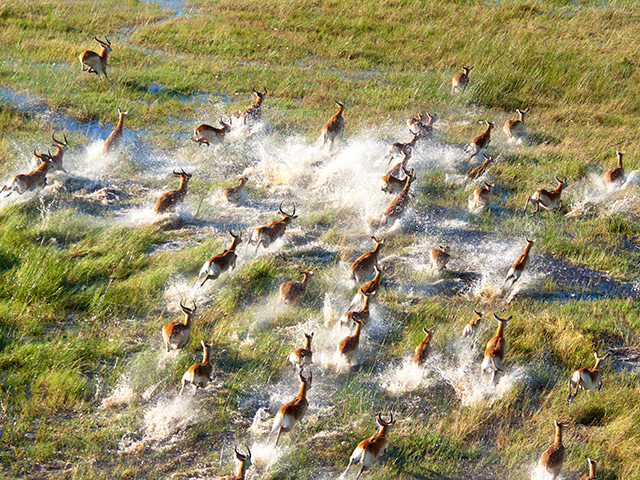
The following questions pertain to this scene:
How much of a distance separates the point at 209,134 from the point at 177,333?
18.6ft

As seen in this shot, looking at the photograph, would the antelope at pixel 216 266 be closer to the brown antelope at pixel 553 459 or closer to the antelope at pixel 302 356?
the antelope at pixel 302 356

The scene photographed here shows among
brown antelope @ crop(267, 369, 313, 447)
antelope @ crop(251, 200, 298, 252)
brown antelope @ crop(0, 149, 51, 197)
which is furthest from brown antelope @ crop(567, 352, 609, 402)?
brown antelope @ crop(0, 149, 51, 197)

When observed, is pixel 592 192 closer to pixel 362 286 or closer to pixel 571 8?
pixel 362 286

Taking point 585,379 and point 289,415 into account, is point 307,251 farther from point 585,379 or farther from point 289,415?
→ point 585,379

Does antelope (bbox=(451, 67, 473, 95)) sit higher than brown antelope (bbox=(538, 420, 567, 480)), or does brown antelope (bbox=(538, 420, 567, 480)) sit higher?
antelope (bbox=(451, 67, 473, 95))

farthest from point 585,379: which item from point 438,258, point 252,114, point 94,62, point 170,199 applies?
point 94,62

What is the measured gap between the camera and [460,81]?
15.0m

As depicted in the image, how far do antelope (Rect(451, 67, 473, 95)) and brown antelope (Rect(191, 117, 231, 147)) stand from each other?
19.4 feet

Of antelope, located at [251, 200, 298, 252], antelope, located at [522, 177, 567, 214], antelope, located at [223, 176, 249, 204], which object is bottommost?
antelope, located at [251, 200, 298, 252]

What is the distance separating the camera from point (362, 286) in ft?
26.6

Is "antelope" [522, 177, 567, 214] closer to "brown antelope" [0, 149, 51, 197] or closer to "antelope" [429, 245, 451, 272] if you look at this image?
"antelope" [429, 245, 451, 272]

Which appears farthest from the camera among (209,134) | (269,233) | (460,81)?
(460,81)

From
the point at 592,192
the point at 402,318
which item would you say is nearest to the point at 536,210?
the point at 592,192

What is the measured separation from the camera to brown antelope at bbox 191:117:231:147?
11.5m
